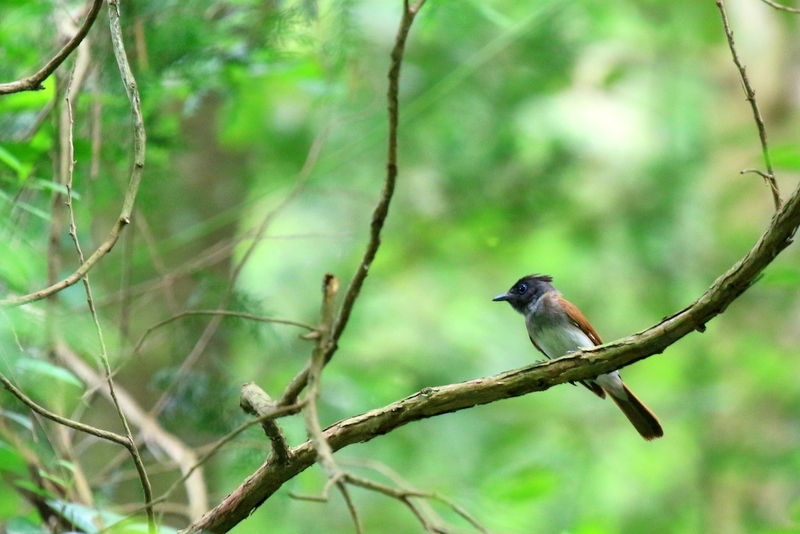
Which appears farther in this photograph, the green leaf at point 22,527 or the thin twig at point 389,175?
the green leaf at point 22,527

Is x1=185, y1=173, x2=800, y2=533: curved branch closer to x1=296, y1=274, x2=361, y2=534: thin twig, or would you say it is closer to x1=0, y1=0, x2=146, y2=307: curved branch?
x1=296, y1=274, x2=361, y2=534: thin twig

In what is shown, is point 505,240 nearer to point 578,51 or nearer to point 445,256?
point 445,256

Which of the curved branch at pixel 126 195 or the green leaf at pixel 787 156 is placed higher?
the green leaf at pixel 787 156

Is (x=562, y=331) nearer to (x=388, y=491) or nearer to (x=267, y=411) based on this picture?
(x=267, y=411)

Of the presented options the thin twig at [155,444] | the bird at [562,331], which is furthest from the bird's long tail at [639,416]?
the thin twig at [155,444]

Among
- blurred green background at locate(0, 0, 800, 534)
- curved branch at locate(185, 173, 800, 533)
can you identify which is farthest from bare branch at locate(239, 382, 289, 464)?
blurred green background at locate(0, 0, 800, 534)

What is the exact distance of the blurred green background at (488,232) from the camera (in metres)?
4.78

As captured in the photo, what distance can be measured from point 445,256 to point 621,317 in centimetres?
226

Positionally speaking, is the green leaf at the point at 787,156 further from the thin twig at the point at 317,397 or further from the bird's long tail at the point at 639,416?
the bird's long tail at the point at 639,416

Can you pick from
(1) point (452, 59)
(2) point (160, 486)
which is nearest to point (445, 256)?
(1) point (452, 59)

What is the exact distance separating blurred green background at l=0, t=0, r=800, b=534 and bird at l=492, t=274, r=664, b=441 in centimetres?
76

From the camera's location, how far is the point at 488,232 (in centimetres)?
662

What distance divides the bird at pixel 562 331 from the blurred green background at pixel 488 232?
76 cm

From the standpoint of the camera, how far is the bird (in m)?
4.02
